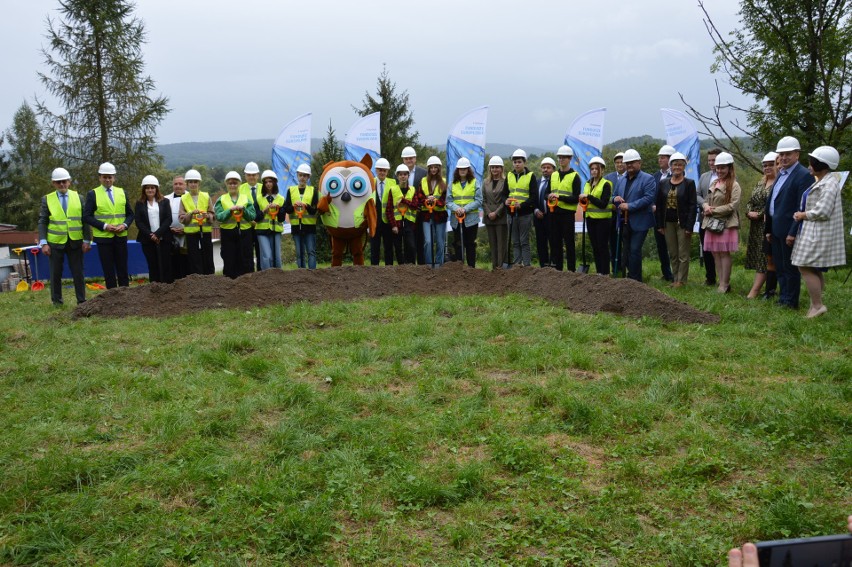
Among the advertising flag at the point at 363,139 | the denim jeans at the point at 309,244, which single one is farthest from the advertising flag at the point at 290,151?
the denim jeans at the point at 309,244

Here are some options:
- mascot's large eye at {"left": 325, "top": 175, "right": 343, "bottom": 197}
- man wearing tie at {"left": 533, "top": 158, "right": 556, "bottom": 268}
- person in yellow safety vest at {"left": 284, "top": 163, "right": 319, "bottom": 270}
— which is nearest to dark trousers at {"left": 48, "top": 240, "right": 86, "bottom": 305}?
person in yellow safety vest at {"left": 284, "top": 163, "right": 319, "bottom": 270}

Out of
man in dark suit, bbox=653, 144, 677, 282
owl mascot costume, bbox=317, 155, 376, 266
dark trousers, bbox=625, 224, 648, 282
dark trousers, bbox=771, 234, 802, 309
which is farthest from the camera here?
owl mascot costume, bbox=317, 155, 376, 266

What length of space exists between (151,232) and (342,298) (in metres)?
3.45

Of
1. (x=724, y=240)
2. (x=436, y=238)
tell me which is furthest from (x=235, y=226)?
(x=724, y=240)

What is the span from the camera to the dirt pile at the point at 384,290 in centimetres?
863

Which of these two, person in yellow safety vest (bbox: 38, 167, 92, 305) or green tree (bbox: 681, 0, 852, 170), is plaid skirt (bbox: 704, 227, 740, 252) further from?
person in yellow safety vest (bbox: 38, 167, 92, 305)

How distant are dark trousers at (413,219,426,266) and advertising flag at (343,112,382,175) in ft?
14.2

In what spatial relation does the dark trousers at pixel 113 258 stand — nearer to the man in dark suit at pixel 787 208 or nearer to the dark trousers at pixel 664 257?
the dark trousers at pixel 664 257

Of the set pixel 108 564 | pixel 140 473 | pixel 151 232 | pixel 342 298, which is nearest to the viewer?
pixel 108 564

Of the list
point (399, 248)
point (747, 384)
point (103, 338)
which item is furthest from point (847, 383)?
point (399, 248)

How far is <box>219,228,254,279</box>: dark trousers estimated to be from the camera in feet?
38.4

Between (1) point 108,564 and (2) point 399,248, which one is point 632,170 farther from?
(1) point 108,564

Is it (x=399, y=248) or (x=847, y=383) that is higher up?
(x=399, y=248)

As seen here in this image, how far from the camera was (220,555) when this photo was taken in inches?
135
